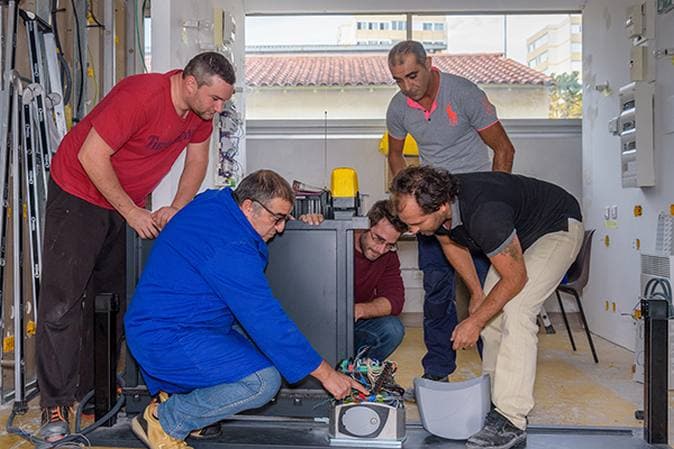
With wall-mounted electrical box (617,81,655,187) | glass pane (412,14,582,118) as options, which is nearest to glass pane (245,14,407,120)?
glass pane (412,14,582,118)

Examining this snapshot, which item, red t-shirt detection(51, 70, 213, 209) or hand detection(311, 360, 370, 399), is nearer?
hand detection(311, 360, 370, 399)

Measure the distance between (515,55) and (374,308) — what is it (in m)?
3.98

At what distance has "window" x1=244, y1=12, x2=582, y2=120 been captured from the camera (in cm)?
608

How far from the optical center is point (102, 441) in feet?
8.09

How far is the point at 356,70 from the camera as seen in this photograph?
6270mm

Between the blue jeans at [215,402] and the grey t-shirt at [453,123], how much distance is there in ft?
4.30

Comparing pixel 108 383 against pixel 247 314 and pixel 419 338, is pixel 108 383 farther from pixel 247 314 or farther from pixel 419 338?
pixel 419 338

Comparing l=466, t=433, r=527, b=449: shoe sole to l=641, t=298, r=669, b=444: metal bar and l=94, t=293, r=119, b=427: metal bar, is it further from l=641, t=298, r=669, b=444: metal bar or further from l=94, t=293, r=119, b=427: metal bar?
l=94, t=293, r=119, b=427: metal bar

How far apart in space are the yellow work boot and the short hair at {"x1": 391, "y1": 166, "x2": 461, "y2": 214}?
1.00 metres

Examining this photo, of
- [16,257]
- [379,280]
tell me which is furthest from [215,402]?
[16,257]

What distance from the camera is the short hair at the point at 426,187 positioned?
2.27 metres

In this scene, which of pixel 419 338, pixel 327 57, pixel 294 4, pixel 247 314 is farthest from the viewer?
pixel 327 57

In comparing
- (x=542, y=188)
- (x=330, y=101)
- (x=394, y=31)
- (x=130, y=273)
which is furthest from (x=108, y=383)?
(x=394, y=31)

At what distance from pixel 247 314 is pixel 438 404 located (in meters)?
0.80
